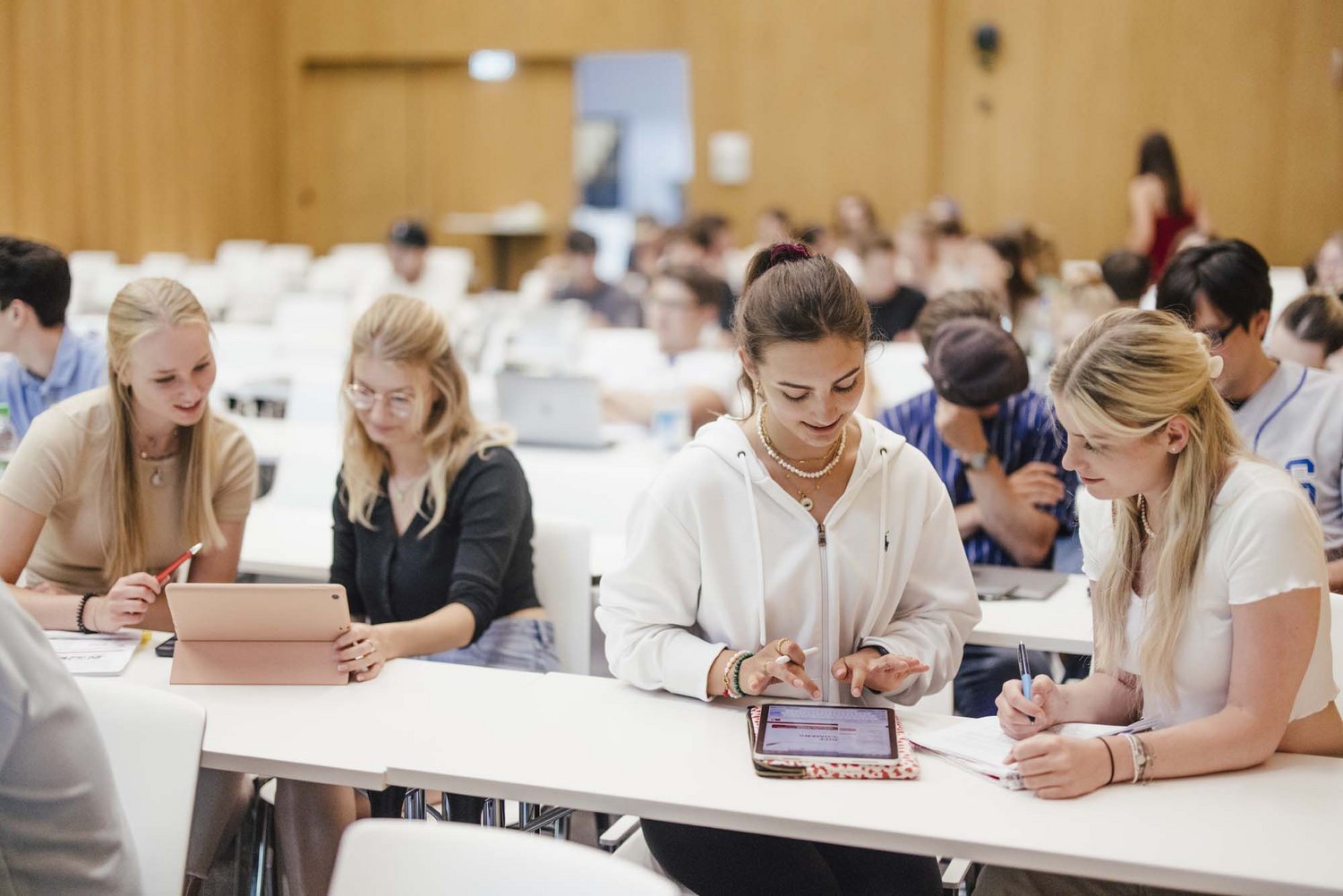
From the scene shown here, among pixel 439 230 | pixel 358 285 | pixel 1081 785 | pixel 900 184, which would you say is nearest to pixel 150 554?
pixel 1081 785

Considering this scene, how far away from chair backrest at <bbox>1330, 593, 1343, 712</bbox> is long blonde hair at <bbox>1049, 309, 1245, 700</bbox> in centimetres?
42

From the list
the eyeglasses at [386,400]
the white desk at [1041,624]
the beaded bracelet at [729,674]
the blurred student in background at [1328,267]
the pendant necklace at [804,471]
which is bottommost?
the white desk at [1041,624]

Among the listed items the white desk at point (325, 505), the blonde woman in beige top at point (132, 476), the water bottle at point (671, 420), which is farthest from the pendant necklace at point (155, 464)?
the water bottle at point (671, 420)

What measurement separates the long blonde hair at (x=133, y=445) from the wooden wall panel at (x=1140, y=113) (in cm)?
952

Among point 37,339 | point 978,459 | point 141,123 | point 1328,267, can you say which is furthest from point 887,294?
point 141,123

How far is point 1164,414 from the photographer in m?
2.02

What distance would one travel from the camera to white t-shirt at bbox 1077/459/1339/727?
1.95 meters

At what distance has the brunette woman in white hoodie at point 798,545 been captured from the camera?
2.24 metres

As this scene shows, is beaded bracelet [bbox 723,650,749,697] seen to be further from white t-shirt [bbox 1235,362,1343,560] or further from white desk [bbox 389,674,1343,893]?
white t-shirt [bbox 1235,362,1343,560]

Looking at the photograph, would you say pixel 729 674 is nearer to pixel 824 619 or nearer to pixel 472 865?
pixel 824 619

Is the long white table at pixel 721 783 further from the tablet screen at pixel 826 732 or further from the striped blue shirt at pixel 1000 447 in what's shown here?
the striped blue shirt at pixel 1000 447

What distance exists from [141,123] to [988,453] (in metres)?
10.5

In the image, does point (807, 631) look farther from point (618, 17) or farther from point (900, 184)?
point (618, 17)

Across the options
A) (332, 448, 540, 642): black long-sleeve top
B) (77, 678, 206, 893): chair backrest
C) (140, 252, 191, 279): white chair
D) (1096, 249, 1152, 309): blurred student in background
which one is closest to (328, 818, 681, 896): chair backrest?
(77, 678, 206, 893): chair backrest
